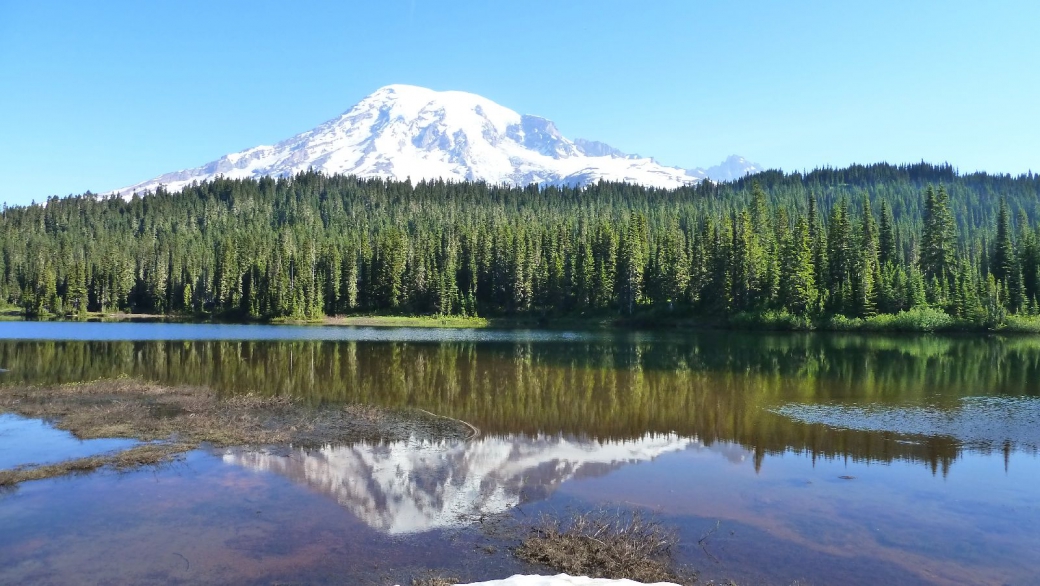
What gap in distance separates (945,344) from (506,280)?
8323cm

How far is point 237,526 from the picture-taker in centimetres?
1648

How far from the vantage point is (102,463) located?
71.6ft

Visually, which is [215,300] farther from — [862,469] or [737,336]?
[862,469]

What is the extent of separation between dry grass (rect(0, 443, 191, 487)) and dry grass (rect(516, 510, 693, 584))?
14515 millimetres

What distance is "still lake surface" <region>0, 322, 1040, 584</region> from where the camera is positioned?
46.9 ft

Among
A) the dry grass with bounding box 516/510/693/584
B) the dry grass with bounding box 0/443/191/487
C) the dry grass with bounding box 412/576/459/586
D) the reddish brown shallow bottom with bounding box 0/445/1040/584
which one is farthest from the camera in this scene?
the dry grass with bounding box 0/443/191/487

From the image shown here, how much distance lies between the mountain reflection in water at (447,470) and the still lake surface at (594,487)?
105 millimetres

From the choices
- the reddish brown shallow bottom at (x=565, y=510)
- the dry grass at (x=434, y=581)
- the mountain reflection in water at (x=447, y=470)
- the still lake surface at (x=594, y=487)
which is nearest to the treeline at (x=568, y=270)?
the still lake surface at (x=594, y=487)

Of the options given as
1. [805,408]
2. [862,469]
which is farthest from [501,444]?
[805,408]

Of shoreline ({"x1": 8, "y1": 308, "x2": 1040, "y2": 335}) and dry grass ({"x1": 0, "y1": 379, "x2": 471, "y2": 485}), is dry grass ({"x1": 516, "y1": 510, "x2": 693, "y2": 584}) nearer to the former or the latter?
dry grass ({"x1": 0, "y1": 379, "x2": 471, "y2": 485})

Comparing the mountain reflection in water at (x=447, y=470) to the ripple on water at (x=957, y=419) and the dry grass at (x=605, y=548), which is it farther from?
the ripple on water at (x=957, y=419)

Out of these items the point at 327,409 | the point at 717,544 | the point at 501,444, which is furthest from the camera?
the point at 327,409

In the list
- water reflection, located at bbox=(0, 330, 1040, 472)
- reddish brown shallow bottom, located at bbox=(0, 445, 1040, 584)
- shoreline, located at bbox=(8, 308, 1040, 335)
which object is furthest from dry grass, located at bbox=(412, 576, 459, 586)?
shoreline, located at bbox=(8, 308, 1040, 335)

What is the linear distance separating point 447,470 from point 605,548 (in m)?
8.36
